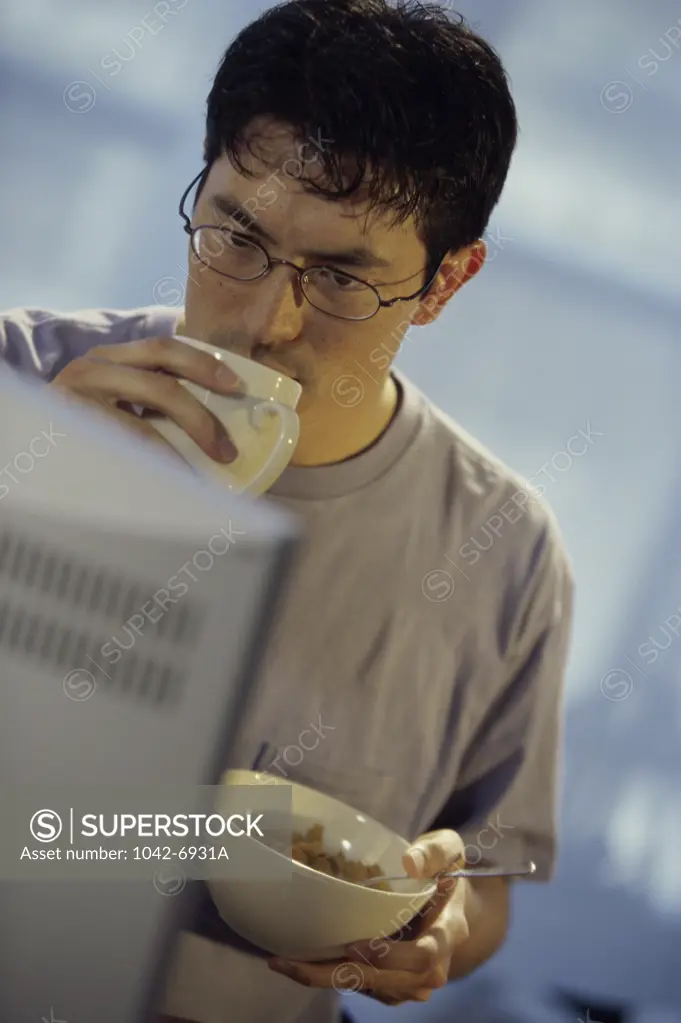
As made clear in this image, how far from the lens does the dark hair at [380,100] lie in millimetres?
982

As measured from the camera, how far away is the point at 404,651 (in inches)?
42.2

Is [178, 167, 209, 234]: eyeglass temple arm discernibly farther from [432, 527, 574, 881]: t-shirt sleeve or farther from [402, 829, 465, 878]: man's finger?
[402, 829, 465, 878]: man's finger

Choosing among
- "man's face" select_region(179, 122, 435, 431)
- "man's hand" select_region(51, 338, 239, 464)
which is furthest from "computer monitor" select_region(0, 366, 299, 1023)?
"man's face" select_region(179, 122, 435, 431)

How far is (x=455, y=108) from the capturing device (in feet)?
3.32

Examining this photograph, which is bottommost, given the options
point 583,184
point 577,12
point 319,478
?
point 319,478

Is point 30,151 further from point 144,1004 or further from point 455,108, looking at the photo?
point 144,1004

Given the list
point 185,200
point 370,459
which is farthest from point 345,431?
point 185,200

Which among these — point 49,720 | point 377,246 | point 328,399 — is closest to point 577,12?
point 377,246

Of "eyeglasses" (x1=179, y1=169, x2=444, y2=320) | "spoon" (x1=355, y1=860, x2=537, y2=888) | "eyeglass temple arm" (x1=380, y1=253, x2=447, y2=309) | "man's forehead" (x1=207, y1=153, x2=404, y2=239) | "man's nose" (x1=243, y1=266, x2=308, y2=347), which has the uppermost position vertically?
"man's forehead" (x1=207, y1=153, x2=404, y2=239)

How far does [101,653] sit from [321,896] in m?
0.27

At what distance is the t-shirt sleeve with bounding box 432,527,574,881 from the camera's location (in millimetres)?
1075

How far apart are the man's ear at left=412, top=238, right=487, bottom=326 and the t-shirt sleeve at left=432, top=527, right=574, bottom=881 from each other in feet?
0.82

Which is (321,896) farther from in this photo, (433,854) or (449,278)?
(449,278)

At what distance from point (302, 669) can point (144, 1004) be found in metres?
0.32
